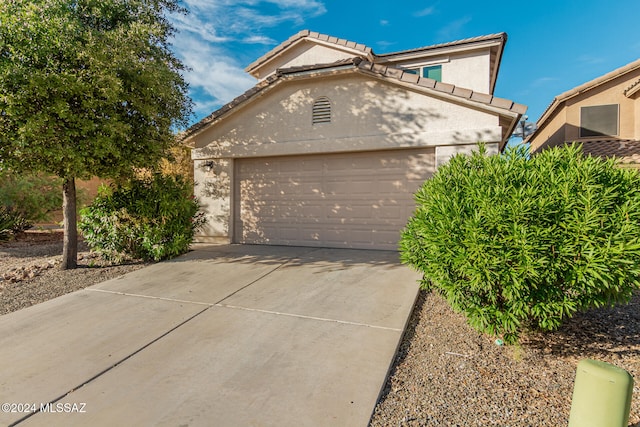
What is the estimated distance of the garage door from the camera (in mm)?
7285

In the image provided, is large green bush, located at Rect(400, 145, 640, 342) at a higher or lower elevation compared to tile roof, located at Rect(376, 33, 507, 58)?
lower

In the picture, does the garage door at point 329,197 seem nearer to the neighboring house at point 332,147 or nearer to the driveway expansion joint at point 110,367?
the neighboring house at point 332,147

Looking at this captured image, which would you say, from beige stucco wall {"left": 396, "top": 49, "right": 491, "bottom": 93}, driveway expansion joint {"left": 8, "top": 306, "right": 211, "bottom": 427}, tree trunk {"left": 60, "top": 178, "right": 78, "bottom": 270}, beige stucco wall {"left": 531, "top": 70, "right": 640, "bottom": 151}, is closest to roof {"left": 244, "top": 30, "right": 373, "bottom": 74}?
beige stucco wall {"left": 396, "top": 49, "right": 491, "bottom": 93}

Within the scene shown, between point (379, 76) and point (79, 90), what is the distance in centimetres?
563

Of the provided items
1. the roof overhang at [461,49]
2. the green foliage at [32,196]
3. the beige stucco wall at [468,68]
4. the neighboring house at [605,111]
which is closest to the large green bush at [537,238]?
the beige stucco wall at [468,68]

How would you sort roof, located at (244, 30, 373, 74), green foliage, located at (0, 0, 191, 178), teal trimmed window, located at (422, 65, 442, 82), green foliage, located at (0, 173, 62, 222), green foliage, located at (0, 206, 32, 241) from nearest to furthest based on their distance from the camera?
green foliage, located at (0, 0, 191, 178), green foliage, located at (0, 206, 32, 241), green foliage, located at (0, 173, 62, 222), teal trimmed window, located at (422, 65, 442, 82), roof, located at (244, 30, 373, 74)

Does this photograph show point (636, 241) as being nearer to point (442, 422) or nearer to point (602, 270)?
point (602, 270)

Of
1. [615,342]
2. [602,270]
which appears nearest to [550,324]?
[602,270]

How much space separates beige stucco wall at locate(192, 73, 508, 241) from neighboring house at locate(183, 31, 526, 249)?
0.08 ft

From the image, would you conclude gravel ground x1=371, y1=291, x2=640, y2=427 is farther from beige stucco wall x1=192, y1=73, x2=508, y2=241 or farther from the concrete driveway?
beige stucco wall x1=192, y1=73, x2=508, y2=241

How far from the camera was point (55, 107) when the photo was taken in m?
4.70

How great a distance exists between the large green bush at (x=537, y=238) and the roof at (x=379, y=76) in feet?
12.4

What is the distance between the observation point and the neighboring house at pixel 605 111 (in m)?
A: 10.9

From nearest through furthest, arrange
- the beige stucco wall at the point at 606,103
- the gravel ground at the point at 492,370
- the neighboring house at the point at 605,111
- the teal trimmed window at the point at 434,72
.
→ the gravel ground at the point at 492,370 < the neighboring house at the point at 605,111 < the beige stucco wall at the point at 606,103 < the teal trimmed window at the point at 434,72
